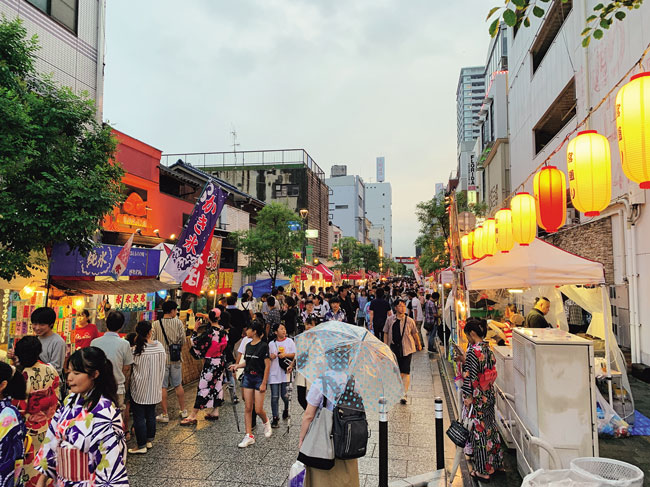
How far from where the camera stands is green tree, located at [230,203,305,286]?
2192 centimetres

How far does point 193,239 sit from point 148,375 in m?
3.66

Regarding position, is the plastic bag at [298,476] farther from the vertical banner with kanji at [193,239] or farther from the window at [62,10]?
the window at [62,10]

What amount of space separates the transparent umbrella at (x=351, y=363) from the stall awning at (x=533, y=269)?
4.70m

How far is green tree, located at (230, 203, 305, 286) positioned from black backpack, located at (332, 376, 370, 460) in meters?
18.1

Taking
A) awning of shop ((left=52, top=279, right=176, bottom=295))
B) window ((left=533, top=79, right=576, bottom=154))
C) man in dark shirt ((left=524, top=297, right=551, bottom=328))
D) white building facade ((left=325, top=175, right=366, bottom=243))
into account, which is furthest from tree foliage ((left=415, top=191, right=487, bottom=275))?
white building facade ((left=325, top=175, right=366, bottom=243))

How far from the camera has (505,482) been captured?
5027mm

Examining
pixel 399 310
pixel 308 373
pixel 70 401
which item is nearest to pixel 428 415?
pixel 399 310

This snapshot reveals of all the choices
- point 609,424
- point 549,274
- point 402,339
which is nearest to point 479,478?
point 609,424

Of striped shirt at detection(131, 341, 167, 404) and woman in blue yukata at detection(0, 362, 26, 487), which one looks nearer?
woman in blue yukata at detection(0, 362, 26, 487)

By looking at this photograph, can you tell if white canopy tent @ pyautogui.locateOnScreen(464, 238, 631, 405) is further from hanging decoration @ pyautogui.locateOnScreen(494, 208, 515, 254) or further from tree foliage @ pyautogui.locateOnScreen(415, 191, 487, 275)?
tree foliage @ pyautogui.locateOnScreen(415, 191, 487, 275)

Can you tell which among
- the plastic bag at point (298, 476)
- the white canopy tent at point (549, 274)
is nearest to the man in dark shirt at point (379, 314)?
the white canopy tent at point (549, 274)

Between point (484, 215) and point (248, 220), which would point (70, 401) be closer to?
point (248, 220)

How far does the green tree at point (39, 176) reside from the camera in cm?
671

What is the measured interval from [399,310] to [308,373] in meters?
5.25
